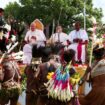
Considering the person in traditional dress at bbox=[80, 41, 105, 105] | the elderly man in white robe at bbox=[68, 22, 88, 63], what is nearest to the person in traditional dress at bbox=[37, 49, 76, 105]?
the person in traditional dress at bbox=[80, 41, 105, 105]

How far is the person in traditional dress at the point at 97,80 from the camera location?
34.1 ft

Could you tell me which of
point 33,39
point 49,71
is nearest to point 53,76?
point 49,71

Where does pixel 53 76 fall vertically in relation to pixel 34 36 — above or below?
below

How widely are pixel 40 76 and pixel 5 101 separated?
161 cm

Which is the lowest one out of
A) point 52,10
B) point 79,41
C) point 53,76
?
point 53,76

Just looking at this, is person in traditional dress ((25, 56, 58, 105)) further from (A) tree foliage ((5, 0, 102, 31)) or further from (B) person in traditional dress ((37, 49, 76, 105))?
(A) tree foliage ((5, 0, 102, 31))

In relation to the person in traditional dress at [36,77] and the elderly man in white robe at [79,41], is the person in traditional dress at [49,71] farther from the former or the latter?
the elderly man in white robe at [79,41]

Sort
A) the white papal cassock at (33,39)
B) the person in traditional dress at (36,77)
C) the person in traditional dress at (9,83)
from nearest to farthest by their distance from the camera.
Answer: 1. the person in traditional dress at (36,77)
2. the person in traditional dress at (9,83)
3. the white papal cassock at (33,39)

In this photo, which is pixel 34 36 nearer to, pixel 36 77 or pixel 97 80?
pixel 36 77

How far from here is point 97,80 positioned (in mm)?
10500

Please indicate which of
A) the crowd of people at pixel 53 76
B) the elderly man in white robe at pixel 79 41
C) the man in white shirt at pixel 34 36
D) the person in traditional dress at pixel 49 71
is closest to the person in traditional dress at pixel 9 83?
the crowd of people at pixel 53 76

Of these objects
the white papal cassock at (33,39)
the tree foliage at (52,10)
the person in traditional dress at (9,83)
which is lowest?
the person in traditional dress at (9,83)

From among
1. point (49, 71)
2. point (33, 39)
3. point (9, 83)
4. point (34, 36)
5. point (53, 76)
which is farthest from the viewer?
point (34, 36)

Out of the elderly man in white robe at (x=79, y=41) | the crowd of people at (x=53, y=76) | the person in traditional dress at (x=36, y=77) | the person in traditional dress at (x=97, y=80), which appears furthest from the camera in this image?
the elderly man in white robe at (x=79, y=41)
